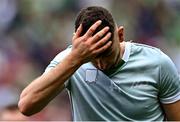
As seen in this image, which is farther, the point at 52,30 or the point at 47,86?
the point at 52,30

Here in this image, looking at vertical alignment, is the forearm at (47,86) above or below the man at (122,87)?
above

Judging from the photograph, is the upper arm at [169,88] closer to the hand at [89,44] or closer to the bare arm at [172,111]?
the bare arm at [172,111]

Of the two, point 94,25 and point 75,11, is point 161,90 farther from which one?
point 75,11

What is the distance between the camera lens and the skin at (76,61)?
8.66 feet

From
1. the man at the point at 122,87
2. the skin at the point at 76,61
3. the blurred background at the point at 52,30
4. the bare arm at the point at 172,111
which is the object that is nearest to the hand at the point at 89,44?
the skin at the point at 76,61

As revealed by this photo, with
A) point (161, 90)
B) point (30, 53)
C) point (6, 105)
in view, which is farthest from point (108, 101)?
point (30, 53)

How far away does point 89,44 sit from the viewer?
2.63m

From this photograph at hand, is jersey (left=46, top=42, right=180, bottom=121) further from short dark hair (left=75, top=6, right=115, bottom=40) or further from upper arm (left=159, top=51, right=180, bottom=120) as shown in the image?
short dark hair (left=75, top=6, right=115, bottom=40)

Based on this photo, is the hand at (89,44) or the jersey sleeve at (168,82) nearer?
the hand at (89,44)

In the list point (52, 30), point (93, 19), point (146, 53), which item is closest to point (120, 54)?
point (146, 53)

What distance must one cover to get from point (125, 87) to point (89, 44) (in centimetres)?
40

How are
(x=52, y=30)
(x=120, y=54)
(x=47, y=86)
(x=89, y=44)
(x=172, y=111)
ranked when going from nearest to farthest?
(x=89, y=44) → (x=47, y=86) → (x=120, y=54) → (x=172, y=111) → (x=52, y=30)

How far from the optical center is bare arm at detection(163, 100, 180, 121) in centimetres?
300

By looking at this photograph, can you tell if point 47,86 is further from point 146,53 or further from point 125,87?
point 146,53
